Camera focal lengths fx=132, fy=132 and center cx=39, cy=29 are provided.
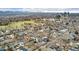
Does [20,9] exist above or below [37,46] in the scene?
above

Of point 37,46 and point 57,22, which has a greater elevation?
point 57,22

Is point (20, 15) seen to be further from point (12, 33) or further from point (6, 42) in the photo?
point (6, 42)

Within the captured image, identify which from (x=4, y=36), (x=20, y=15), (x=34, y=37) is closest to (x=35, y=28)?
(x=34, y=37)

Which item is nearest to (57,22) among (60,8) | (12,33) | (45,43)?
(60,8)

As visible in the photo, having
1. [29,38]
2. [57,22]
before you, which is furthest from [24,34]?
[57,22]

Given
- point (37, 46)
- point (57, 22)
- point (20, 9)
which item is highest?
point (20, 9)

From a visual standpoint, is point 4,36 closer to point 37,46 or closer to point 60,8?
point 37,46

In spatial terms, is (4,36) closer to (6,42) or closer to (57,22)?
Answer: (6,42)

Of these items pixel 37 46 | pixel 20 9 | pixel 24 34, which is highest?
pixel 20 9
